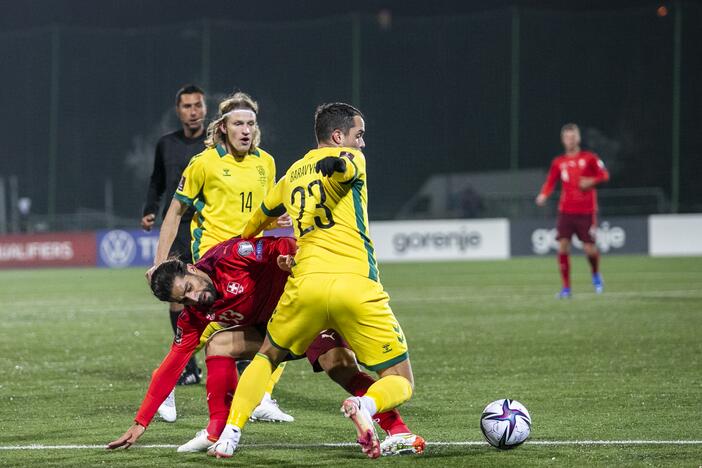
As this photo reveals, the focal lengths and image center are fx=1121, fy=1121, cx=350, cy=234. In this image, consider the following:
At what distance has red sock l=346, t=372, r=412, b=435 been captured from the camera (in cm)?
578

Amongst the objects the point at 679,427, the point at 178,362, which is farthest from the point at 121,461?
the point at 679,427

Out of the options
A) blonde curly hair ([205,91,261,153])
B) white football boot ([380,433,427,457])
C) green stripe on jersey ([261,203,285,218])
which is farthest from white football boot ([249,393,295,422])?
blonde curly hair ([205,91,261,153])

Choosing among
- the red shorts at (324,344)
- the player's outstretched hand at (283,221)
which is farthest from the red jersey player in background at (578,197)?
the red shorts at (324,344)

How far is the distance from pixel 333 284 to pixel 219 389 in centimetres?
101

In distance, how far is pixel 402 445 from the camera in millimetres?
5645

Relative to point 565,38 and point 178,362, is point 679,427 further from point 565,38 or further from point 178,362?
point 565,38

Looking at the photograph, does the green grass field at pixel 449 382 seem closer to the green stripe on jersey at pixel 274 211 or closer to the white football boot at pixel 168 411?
the white football boot at pixel 168 411

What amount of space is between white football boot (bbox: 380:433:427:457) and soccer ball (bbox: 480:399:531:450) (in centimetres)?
36

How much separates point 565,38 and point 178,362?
2699cm

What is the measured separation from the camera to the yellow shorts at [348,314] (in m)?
5.43

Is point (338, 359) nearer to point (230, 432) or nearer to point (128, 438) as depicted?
point (230, 432)

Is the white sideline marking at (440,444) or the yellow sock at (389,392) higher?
the yellow sock at (389,392)

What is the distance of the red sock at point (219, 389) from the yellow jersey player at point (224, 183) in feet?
2.95

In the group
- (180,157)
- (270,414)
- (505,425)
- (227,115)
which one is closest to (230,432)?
(270,414)
